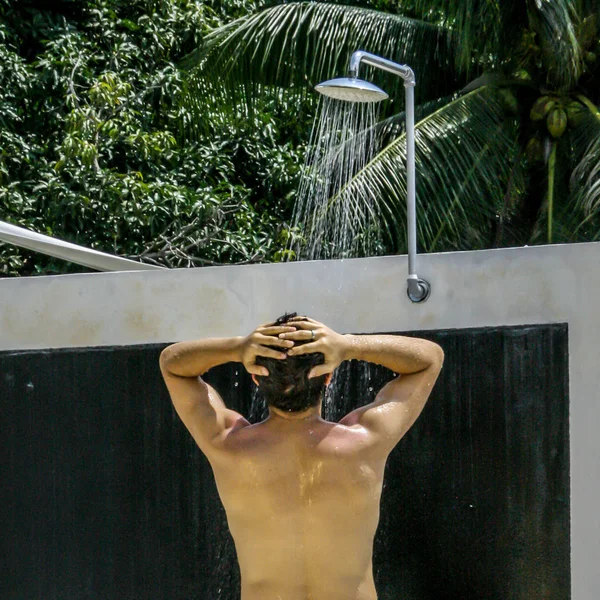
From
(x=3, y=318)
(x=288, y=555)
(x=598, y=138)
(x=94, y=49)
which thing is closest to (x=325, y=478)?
(x=288, y=555)

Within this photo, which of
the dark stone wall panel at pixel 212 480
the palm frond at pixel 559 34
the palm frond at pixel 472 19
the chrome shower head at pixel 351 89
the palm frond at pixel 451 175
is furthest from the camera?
the palm frond at pixel 451 175

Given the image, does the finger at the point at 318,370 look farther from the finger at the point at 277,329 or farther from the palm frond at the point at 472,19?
the palm frond at the point at 472,19

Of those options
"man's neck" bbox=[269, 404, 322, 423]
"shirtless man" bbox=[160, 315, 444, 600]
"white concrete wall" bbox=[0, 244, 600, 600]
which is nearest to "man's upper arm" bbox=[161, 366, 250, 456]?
"shirtless man" bbox=[160, 315, 444, 600]

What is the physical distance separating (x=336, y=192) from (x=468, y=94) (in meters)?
1.25

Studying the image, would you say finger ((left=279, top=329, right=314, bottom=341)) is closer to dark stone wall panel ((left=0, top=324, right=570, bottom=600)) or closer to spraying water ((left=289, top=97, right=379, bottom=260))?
dark stone wall panel ((left=0, top=324, right=570, bottom=600))

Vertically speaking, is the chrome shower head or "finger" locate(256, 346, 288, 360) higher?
the chrome shower head

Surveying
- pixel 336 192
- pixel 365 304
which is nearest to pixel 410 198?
pixel 365 304

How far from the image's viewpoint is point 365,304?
17.5ft

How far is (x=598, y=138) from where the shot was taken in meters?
9.23

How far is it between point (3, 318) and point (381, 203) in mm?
Result: 4539

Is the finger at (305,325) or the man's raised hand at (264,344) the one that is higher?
the finger at (305,325)

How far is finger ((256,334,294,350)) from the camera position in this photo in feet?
12.7

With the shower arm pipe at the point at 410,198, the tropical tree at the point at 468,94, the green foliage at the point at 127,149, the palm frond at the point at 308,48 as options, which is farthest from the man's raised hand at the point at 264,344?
the palm frond at the point at 308,48

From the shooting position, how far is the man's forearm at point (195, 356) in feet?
13.6
